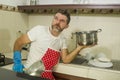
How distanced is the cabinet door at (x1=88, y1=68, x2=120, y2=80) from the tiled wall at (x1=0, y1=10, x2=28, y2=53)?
3.36 feet

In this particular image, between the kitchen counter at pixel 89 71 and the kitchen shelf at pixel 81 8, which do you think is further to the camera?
the kitchen shelf at pixel 81 8

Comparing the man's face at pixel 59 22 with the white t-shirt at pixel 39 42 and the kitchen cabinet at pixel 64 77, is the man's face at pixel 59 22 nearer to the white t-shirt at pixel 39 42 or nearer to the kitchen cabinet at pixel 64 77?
the white t-shirt at pixel 39 42

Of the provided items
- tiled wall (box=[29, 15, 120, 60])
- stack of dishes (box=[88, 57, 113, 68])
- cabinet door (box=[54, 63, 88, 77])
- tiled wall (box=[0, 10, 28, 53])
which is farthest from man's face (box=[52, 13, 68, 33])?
tiled wall (box=[0, 10, 28, 53])

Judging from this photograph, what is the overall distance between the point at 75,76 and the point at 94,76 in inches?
6.2

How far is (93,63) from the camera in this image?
4.82ft

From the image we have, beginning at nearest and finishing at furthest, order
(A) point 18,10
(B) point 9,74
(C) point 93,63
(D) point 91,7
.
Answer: (B) point 9,74
(C) point 93,63
(D) point 91,7
(A) point 18,10

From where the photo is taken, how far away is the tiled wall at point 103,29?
177 centimetres

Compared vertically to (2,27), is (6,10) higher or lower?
higher

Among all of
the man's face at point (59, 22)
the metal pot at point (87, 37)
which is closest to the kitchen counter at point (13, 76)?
the man's face at point (59, 22)

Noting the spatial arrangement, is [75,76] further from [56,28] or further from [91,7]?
[91,7]

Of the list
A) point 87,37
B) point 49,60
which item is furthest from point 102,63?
point 49,60

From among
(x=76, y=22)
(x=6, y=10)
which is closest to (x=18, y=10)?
(x=6, y=10)

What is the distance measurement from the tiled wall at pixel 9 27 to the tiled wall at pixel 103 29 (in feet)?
1.95

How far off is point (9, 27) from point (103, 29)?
1.05 metres
